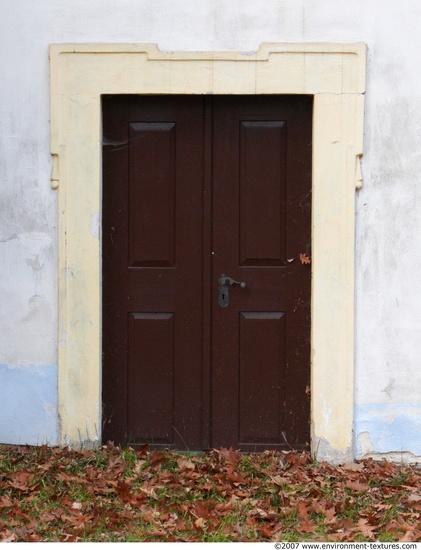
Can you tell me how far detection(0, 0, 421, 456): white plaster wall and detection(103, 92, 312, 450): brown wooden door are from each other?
0.39m

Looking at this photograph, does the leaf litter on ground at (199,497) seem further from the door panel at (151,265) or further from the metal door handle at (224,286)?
the metal door handle at (224,286)

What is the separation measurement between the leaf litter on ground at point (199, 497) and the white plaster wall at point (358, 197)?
387 mm

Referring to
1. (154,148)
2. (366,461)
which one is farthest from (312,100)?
(366,461)

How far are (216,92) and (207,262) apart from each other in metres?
1.08

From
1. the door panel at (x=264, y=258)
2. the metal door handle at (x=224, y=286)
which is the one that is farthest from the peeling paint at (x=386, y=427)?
the metal door handle at (x=224, y=286)

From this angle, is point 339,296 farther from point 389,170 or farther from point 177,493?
point 177,493

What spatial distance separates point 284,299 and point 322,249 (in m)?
0.43

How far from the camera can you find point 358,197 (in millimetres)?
5852

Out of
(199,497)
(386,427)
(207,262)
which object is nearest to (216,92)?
(207,262)

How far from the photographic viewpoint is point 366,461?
19.2 feet

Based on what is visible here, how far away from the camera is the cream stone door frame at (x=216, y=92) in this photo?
5.80 metres

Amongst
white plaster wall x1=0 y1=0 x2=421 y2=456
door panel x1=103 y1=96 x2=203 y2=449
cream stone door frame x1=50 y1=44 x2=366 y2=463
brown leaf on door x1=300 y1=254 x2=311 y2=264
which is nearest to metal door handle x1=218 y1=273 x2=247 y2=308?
door panel x1=103 y1=96 x2=203 y2=449

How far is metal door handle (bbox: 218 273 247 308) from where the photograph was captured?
602 centimetres

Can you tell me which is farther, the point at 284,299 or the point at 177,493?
the point at 284,299
